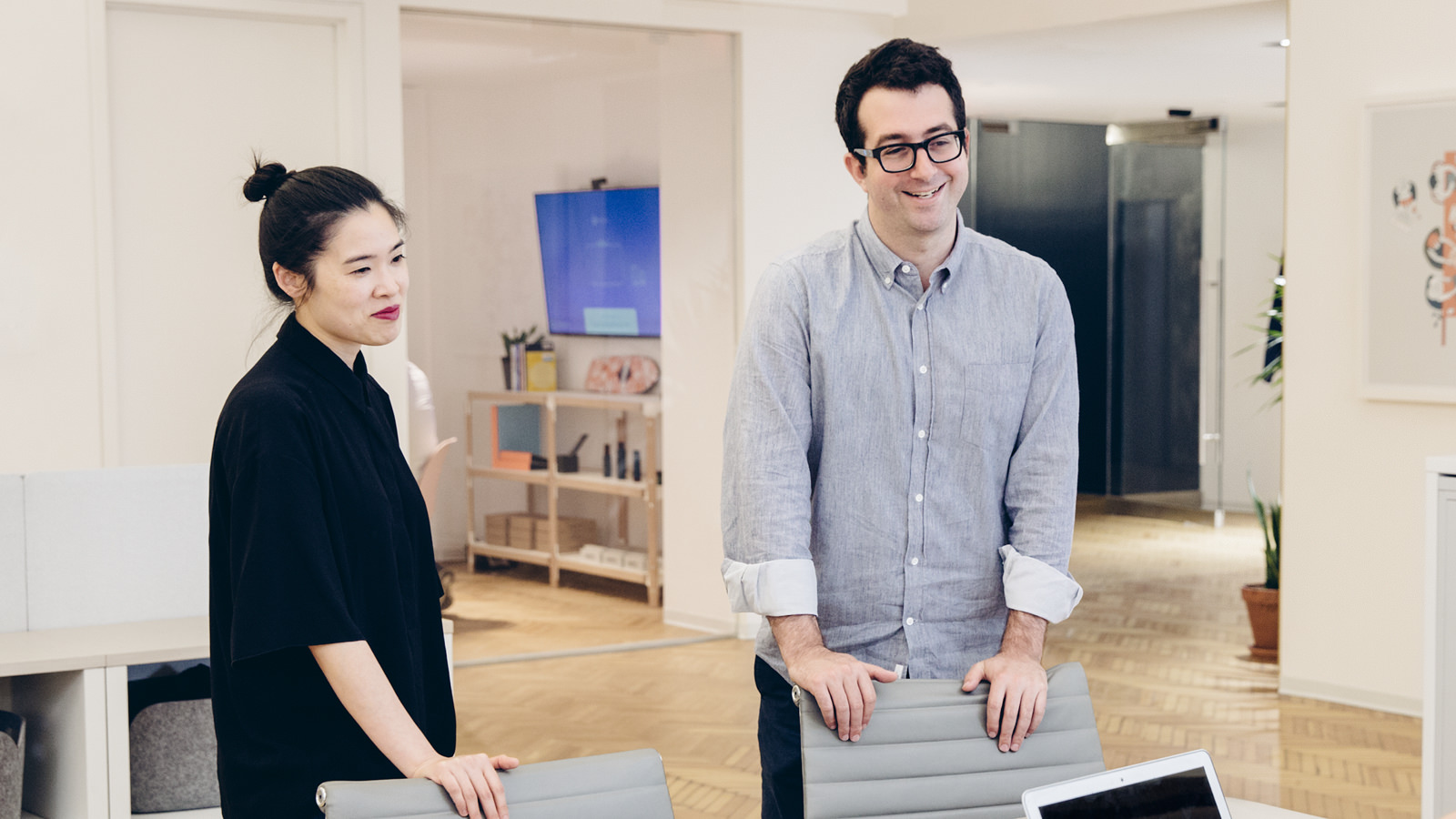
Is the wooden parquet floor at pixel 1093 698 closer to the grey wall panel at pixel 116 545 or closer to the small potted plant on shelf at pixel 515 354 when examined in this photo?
the small potted plant on shelf at pixel 515 354

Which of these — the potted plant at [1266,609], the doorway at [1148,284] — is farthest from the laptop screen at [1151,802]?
the doorway at [1148,284]

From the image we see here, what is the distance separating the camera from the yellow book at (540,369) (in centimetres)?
603

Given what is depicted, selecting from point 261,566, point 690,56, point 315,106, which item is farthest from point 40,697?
point 690,56

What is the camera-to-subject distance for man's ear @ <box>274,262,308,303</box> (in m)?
1.72

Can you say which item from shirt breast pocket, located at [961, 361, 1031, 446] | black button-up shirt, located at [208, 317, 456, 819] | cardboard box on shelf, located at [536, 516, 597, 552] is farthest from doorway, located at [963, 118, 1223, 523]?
black button-up shirt, located at [208, 317, 456, 819]

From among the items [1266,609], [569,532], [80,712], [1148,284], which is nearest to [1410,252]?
[1266,609]

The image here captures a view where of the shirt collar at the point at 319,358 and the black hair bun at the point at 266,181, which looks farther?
the black hair bun at the point at 266,181

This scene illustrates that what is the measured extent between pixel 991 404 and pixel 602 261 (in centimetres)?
440

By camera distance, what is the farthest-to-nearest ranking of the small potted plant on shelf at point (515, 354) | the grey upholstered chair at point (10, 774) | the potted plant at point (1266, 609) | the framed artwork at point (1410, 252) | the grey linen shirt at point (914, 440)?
the small potted plant on shelf at point (515, 354) < the potted plant at point (1266, 609) < the framed artwork at point (1410, 252) < the grey upholstered chair at point (10, 774) < the grey linen shirt at point (914, 440)

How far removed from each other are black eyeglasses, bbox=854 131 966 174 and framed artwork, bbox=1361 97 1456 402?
3859mm

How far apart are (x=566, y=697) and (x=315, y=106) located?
2.54 m

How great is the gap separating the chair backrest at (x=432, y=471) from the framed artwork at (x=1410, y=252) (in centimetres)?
366

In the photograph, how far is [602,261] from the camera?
242 inches

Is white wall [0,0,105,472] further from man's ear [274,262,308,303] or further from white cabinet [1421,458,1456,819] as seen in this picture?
white cabinet [1421,458,1456,819]
